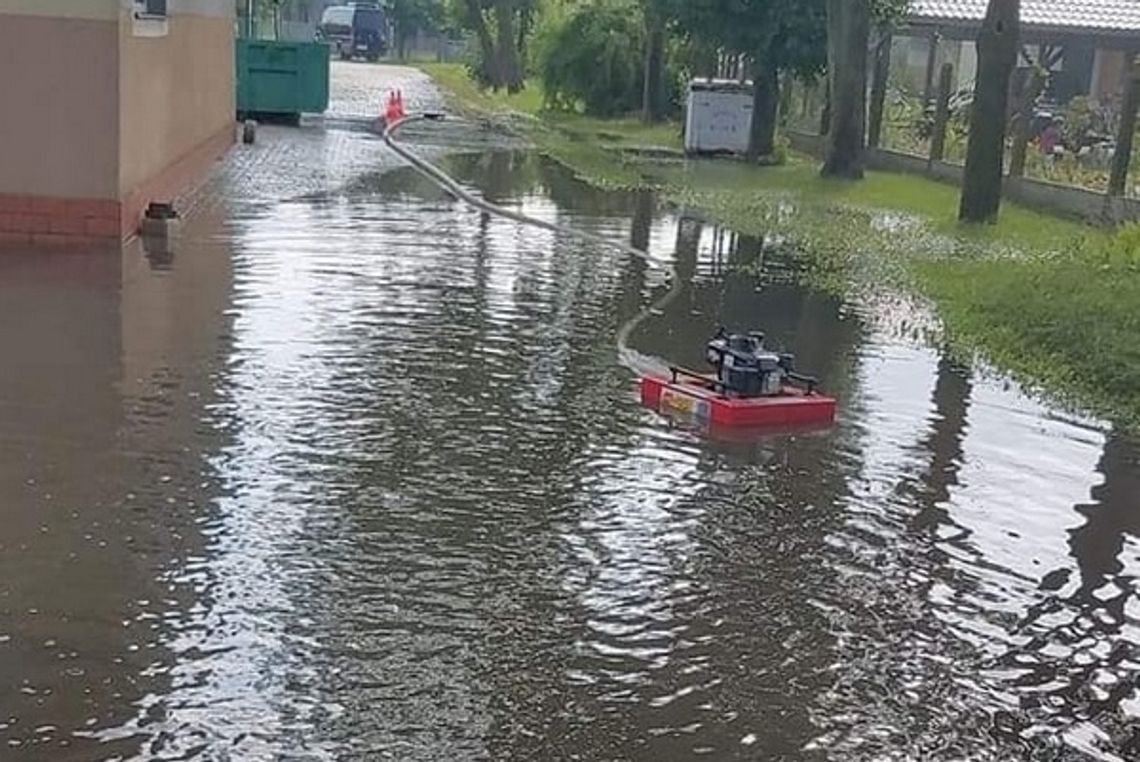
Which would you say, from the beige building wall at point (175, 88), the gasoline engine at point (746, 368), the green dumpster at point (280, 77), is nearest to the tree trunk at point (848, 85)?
the beige building wall at point (175, 88)

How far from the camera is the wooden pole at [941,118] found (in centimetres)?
2277

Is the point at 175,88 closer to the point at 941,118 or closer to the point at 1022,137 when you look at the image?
the point at 1022,137

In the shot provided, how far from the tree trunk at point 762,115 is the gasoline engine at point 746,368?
63.8ft

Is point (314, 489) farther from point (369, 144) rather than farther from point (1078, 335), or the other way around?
point (369, 144)

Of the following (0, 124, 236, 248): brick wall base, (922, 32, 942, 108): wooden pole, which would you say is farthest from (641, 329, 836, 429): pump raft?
(922, 32, 942, 108): wooden pole

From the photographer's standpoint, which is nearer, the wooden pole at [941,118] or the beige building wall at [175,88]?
the beige building wall at [175,88]

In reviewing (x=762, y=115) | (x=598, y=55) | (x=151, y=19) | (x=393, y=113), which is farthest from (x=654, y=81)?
(x=151, y=19)

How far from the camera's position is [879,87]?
25.5 meters

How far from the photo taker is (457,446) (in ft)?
24.1

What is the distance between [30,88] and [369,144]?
13127 mm

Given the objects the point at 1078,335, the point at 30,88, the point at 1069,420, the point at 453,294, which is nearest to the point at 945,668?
the point at 1069,420

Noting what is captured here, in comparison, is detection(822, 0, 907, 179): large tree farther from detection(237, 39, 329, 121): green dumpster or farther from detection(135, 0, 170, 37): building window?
Answer: detection(135, 0, 170, 37): building window

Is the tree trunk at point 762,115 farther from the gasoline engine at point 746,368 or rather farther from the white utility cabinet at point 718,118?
the gasoline engine at point 746,368

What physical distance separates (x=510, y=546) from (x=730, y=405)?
2.26 m
